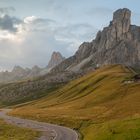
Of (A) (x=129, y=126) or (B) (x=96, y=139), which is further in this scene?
(B) (x=96, y=139)

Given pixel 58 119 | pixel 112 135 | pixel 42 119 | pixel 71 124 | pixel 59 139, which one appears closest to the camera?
pixel 112 135

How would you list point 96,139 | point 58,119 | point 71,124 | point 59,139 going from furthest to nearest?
point 58,119, point 71,124, point 59,139, point 96,139

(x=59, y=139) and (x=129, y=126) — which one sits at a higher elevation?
(x=129, y=126)

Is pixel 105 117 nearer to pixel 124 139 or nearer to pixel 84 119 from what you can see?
pixel 84 119

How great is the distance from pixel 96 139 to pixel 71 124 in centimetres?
7623

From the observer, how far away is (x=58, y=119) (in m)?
172

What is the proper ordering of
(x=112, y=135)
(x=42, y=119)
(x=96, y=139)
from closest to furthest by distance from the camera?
(x=112, y=135) → (x=96, y=139) → (x=42, y=119)

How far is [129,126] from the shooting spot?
230 feet

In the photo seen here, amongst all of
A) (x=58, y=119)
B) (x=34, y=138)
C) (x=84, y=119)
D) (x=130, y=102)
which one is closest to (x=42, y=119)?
(x=58, y=119)

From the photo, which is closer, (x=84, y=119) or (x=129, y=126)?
(x=129, y=126)

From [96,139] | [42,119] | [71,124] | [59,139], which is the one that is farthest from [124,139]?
[42,119]

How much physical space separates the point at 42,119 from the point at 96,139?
112228mm

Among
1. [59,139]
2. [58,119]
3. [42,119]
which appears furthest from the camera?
[42,119]

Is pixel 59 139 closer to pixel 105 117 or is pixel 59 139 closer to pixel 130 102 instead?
pixel 105 117
